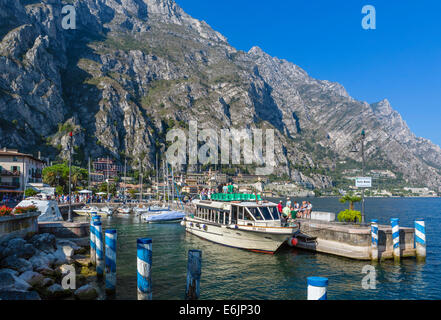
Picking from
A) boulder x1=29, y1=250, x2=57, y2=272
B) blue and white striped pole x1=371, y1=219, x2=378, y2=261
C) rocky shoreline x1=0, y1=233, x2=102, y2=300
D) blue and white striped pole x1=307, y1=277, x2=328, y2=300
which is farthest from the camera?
blue and white striped pole x1=371, y1=219, x2=378, y2=261

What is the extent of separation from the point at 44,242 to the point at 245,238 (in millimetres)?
15662

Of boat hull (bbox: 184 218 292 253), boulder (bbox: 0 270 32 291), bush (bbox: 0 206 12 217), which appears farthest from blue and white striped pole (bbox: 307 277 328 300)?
boat hull (bbox: 184 218 292 253)

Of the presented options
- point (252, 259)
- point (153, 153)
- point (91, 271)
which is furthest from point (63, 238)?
point (153, 153)

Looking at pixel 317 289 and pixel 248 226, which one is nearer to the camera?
pixel 317 289

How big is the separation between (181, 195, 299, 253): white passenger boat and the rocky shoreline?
1256 centimetres

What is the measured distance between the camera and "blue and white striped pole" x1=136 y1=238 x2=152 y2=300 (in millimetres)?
12172

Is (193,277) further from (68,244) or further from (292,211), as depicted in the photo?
(292,211)

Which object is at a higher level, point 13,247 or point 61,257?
point 13,247

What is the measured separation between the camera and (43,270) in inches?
627

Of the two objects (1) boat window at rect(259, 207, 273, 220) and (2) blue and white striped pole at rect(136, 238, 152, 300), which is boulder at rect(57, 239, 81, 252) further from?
(1) boat window at rect(259, 207, 273, 220)

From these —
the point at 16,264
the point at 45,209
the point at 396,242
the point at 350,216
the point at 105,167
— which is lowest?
the point at 396,242

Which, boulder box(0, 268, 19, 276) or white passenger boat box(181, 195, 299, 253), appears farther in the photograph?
white passenger boat box(181, 195, 299, 253)

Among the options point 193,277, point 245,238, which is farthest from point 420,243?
point 193,277

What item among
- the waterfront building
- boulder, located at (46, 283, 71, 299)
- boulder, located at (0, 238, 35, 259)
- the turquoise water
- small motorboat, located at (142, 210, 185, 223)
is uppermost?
the waterfront building
